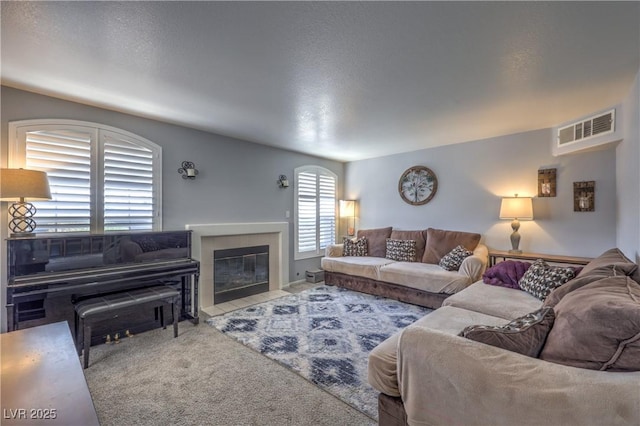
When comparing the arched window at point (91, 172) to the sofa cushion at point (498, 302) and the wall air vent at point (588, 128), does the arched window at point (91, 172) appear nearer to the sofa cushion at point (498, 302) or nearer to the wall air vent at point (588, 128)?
the sofa cushion at point (498, 302)

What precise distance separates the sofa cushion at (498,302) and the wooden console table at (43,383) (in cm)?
257

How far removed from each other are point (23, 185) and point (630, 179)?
16.9 feet

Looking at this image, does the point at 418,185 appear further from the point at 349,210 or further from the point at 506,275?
the point at 506,275

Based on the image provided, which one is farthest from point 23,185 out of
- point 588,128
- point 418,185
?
point 588,128

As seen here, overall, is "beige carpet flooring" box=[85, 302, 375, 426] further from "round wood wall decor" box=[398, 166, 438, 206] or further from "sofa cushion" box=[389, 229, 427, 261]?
"round wood wall decor" box=[398, 166, 438, 206]

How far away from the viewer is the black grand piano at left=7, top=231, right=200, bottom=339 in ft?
7.72

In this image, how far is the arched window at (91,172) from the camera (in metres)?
2.66

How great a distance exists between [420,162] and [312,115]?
2.57 meters

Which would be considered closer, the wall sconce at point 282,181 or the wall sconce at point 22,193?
the wall sconce at point 22,193

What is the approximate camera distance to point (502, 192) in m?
4.17

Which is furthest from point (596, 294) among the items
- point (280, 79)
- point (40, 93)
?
point (40, 93)

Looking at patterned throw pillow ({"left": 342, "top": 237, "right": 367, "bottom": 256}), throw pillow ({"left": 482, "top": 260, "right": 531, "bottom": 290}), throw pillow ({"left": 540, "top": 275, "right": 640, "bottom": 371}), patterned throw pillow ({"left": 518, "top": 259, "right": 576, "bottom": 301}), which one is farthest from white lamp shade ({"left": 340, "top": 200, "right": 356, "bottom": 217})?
throw pillow ({"left": 540, "top": 275, "right": 640, "bottom": 371})

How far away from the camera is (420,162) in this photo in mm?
5023

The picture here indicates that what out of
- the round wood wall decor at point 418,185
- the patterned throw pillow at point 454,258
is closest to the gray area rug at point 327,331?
the patterned throw pillow at point 454,258
